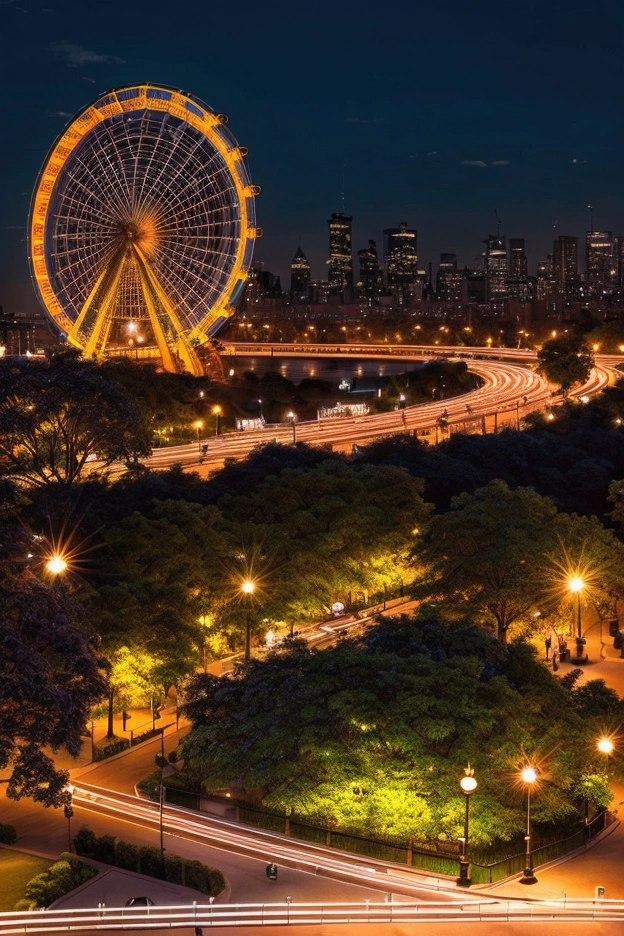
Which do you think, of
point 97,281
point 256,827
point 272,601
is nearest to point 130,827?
point 256,827

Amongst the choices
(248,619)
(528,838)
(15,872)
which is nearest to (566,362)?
(248,619)

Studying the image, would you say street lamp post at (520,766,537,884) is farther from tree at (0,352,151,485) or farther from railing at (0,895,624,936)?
tree at (0,352,151,485)

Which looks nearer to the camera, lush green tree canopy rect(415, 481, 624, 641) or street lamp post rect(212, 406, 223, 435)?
lush green tree canopy rect(415, 481, 624, 641)

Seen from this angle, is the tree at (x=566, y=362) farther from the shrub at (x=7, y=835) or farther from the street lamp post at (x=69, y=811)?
the shrub at (x=7, y=835)

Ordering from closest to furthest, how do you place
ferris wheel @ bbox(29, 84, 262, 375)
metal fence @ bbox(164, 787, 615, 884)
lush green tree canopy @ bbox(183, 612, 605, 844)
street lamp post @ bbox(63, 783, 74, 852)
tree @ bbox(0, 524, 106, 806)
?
tree @ bbox(0, 524, 106, 806) < street lamp post @ bbox(63, 783, 74, 852) < metal fence @ bbox(164, 787, 615, 884) < lush green tree canopy @ bbox(183, 612, 605, 844) < ferris wheel @ bbox(29, 84, 262, 375)

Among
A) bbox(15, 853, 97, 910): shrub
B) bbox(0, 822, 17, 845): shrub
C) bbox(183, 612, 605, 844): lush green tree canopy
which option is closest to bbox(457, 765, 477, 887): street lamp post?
bbox(183, 612, 605, 844): lush green tree canopy

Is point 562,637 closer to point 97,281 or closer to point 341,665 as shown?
point 341,665

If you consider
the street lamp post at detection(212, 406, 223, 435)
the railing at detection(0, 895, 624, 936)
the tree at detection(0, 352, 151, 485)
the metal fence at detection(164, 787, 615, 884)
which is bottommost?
the railing at detection(0, 895, 624, 936)
